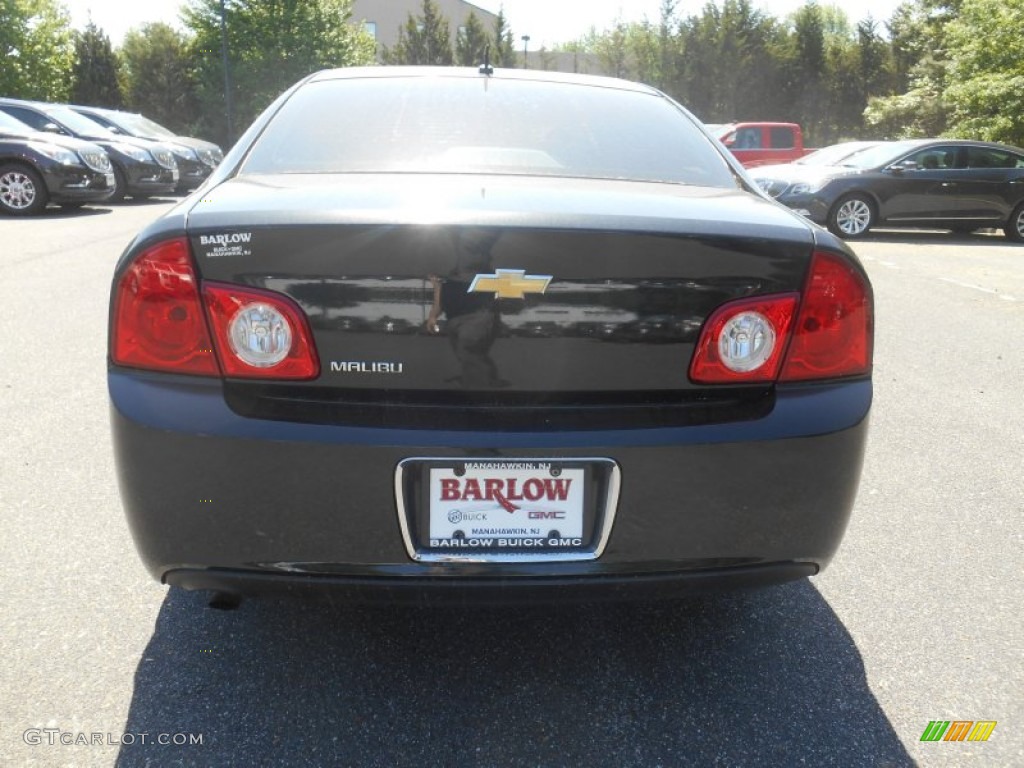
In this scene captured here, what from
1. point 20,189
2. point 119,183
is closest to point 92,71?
point 119,183

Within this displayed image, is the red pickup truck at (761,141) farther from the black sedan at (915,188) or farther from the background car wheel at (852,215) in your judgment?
the background car wheel at (852,215)

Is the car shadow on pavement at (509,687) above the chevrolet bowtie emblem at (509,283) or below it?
below

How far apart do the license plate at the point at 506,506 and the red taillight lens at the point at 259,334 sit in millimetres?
368

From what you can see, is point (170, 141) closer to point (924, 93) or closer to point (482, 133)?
point (482, 133)

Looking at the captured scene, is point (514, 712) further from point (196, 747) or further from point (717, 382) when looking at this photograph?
point (717, 382)

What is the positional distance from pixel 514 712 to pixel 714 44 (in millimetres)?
56226

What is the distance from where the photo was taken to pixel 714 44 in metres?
53.2

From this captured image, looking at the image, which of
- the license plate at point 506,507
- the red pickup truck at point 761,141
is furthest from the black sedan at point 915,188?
the license plate at point 506,507

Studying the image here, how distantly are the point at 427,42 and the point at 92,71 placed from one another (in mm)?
19838

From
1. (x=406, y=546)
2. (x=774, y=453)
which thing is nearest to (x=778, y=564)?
(x=774, y=453)

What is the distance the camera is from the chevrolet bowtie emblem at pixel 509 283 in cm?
184

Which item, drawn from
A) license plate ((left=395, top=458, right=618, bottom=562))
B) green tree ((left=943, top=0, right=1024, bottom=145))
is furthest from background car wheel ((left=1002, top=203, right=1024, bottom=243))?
license plate ((left=395, top=458, right=618, bottom=562))

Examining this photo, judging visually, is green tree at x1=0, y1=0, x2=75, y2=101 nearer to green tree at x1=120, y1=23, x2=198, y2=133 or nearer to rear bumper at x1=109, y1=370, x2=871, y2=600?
green tree at x1=120, y1=23, x2=198, y2=133

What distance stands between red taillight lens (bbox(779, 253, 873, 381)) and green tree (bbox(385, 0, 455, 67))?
54647 millimetres
